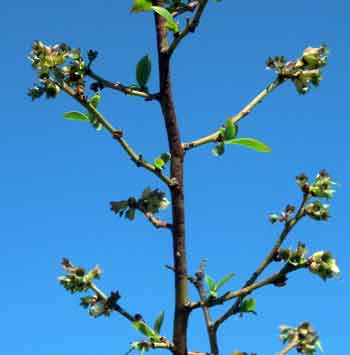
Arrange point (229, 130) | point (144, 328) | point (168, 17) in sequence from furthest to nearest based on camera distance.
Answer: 1. point (229, 130)
2. point (144, 328)
3. point (168, 17)

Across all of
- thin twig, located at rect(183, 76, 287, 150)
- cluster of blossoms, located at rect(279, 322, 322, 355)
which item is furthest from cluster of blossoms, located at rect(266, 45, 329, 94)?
cluster of blossoms, located at rect(279, 322, 322, 355)

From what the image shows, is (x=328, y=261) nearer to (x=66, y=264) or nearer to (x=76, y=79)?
(x=66, y=264)

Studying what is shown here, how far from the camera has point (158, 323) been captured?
4.32 m

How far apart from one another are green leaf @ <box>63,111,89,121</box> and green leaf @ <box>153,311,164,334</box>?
1.24 meters

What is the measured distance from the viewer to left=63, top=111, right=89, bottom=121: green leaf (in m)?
4.50

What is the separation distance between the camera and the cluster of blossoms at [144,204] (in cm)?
438

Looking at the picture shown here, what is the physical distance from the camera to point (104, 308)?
4320mm

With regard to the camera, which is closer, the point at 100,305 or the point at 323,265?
the point at 323,265

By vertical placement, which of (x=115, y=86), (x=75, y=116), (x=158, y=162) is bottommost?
(x=158, y=162)

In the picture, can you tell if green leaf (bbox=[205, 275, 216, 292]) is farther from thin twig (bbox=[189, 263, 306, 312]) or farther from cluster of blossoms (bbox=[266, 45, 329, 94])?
cluster of blossoms (bbox=[266, 45, 329, 94])

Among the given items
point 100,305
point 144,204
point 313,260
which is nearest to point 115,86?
point 144,204

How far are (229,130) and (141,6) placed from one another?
860 mm

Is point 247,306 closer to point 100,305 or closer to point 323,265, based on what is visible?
point 323,265

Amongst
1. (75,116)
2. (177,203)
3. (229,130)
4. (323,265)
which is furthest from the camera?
(75,116)
